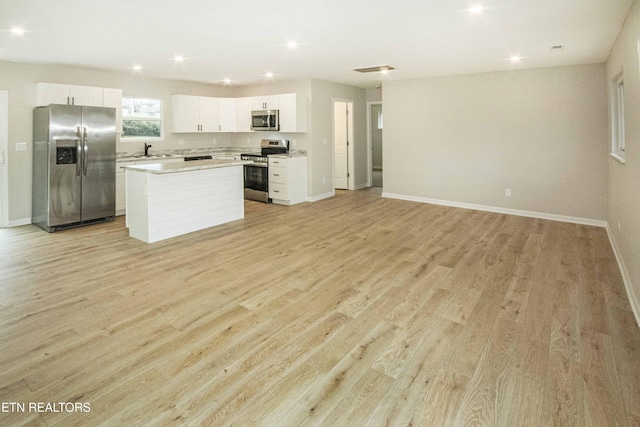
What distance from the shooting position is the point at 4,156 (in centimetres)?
543

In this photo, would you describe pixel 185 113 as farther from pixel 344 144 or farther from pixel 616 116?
pixel 616 116

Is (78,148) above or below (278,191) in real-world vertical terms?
above

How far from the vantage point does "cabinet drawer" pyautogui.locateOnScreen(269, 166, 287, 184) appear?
7.15 metres

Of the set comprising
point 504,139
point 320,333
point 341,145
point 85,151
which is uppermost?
point 341,145

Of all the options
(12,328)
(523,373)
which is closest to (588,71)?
(523,373)

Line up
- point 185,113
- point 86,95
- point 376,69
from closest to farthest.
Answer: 1. point 86,95
2. point 376,69
3. point 185,113

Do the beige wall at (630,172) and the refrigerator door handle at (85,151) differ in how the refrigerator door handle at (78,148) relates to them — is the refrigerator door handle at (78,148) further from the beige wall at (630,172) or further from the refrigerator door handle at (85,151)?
the beige wall at (630,172)

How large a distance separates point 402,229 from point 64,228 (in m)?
4.84

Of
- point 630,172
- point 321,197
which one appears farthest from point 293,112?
point 630,172

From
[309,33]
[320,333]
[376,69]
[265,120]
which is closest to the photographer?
[320,333]

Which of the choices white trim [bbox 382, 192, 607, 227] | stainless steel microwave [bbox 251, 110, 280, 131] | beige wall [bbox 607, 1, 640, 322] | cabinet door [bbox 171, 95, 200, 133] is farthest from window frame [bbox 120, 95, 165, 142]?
beige wall [bbox 607, 1, 640, 322]

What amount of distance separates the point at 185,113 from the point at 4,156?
298 centimetres

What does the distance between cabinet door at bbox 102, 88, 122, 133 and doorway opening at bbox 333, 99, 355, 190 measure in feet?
14.6

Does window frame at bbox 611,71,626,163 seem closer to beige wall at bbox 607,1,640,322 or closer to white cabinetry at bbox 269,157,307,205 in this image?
beige wall at bbox 607,1,640,322
